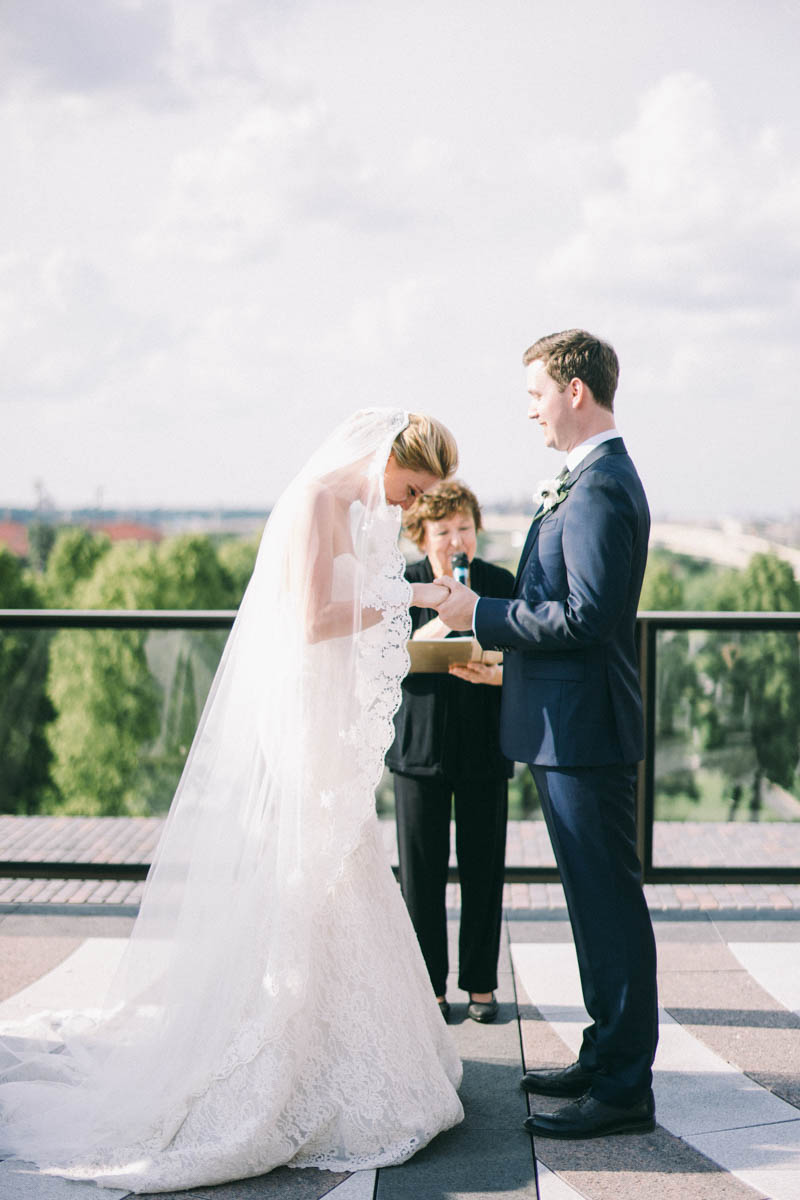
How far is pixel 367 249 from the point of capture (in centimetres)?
4666

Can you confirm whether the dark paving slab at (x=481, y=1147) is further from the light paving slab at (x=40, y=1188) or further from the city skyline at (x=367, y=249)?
the city skyline at (x=367, y=249)

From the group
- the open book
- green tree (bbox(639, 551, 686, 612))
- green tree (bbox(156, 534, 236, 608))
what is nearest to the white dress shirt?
the open book

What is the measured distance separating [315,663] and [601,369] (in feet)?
3.67

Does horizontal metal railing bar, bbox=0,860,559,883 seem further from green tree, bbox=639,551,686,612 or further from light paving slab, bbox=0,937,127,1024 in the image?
green tree, bbox=639,551,686,612

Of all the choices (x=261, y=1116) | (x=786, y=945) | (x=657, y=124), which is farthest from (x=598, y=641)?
(x=657, y=124)

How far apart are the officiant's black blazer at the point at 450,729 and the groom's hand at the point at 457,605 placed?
1.90ft

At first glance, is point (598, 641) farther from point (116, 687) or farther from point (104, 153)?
point (104, 153)

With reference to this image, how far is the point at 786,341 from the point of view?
171 ft

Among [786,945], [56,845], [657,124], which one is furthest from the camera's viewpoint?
[657,124]

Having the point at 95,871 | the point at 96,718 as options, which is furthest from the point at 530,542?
the point at 96,718

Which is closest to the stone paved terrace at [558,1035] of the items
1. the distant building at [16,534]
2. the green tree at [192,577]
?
the green tree at [192,577]

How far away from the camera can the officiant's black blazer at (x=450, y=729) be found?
12.8 feet

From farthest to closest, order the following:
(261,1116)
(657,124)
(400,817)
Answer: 1. (657,124)
2. (400,817)
3. (261,1116)

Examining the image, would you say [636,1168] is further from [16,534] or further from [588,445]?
[16,534]
